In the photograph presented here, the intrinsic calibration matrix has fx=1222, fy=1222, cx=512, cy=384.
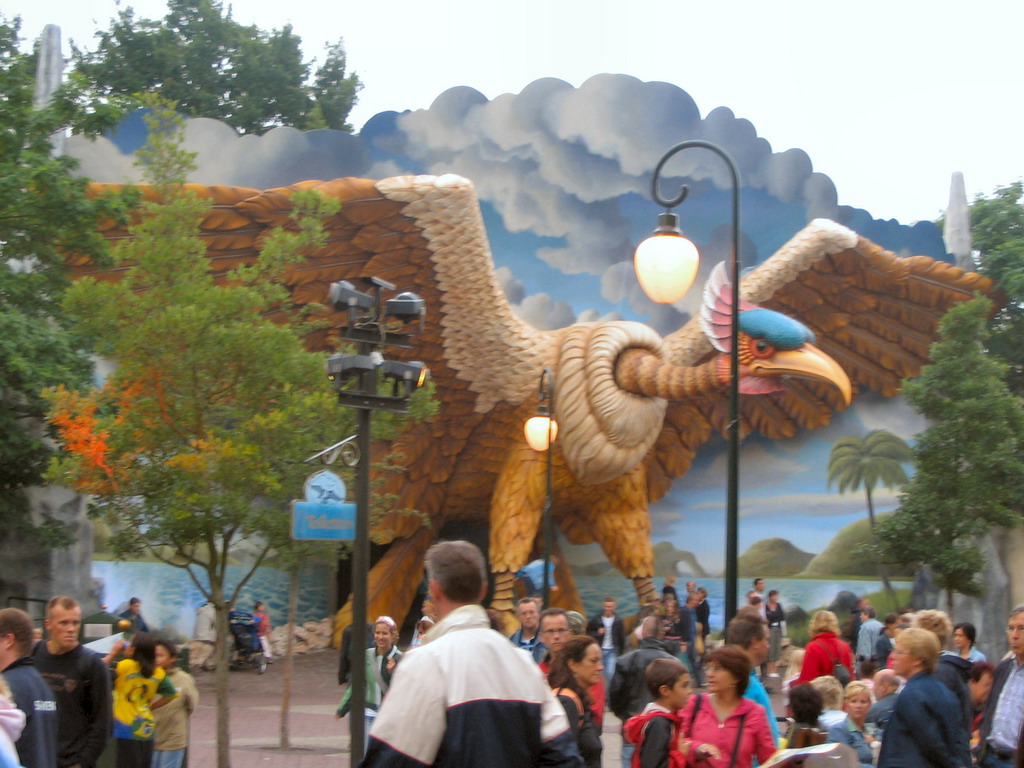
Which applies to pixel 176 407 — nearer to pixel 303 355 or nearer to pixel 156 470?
pixel 156 470

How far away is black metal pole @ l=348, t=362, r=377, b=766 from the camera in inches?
334

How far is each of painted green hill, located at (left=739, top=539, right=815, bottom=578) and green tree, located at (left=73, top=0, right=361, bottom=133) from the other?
50.7ft

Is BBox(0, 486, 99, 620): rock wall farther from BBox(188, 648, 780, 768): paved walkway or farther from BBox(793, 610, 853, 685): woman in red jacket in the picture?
BBox(793, 610, 853, 685): woman in red jacket

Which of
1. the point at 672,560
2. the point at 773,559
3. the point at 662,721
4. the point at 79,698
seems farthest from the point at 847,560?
the point at 79,698

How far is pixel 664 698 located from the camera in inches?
226

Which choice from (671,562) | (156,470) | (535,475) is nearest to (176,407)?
(156,470)

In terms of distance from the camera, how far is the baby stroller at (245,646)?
20.5 m

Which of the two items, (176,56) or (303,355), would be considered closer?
(303,355)

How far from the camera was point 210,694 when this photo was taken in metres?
18.3

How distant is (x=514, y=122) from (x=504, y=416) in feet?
20.6

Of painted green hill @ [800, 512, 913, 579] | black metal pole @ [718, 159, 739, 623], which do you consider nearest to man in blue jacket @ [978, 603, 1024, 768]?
black metal pole @ [718, 159, 739, 623]

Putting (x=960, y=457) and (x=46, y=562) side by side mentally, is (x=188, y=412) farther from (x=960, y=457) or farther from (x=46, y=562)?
(x=960, y=457)

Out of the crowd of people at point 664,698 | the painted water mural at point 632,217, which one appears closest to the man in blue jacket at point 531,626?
the crowd of people at point 664,698

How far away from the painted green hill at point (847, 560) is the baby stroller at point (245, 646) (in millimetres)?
11072
